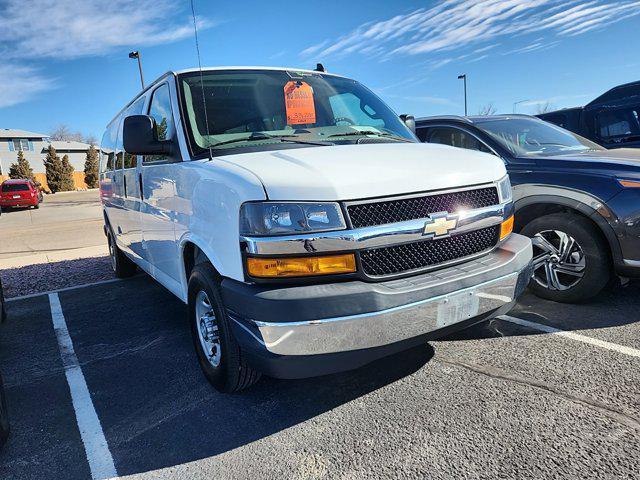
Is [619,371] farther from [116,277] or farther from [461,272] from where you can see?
[116,277]

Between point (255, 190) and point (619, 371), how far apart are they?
2.54m

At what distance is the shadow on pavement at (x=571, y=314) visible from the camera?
3.66 metres

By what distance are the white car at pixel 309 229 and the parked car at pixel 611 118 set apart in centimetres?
566

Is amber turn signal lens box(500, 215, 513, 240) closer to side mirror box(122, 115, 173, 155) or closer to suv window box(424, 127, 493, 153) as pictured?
suv window box(424, 127, 493, 153)

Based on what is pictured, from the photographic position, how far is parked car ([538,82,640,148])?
7457 mm

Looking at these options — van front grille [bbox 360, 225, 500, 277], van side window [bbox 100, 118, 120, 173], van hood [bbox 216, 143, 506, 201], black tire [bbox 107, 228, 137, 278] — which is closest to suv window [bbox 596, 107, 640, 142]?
van hood [bbox 216, 143, 506, 201]

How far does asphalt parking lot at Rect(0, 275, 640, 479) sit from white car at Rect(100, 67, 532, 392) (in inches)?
15.4

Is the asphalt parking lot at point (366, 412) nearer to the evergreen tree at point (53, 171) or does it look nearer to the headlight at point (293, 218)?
the headlight at point (293, 218)

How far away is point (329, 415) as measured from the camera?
267 cm

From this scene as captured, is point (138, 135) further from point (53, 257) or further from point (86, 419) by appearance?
point (53, 257)

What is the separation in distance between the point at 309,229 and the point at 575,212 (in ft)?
9.55

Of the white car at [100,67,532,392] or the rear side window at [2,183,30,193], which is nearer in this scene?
the white car at [100,67,532,392]

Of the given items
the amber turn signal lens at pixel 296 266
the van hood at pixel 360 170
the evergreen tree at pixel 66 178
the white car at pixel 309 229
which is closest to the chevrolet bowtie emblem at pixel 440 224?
the white car at pixel 309 229

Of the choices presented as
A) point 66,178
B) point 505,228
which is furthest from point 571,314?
point 66,178
